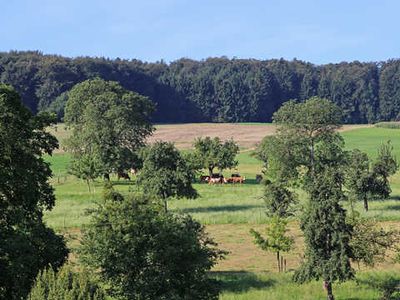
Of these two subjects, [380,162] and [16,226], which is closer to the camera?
[16,226]

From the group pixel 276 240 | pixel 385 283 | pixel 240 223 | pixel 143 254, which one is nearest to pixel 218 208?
pixel 240 223

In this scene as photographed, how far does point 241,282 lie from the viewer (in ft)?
98.1

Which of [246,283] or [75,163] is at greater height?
[75,163]

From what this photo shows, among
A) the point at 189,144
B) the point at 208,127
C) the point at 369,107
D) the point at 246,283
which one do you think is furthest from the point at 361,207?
the point at 369,107

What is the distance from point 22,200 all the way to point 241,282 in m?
11.4

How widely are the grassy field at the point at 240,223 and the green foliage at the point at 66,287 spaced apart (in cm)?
339

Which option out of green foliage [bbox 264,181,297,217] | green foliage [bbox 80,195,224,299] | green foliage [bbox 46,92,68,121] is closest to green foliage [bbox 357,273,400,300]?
green foliage [bbox 80,195,224,299]

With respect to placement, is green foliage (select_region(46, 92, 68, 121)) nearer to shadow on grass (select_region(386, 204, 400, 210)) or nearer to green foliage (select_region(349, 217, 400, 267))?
shadow on grass (select_region(386, 204, 400, 210))

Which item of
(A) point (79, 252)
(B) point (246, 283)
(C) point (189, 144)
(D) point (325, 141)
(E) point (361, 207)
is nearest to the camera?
(A) point (79, 252)

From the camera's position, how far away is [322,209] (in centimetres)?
2614

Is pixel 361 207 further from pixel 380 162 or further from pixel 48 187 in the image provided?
pixel 48 187

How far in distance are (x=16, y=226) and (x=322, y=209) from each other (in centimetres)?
1284

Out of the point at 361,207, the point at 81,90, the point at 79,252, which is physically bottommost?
the point at 361,207

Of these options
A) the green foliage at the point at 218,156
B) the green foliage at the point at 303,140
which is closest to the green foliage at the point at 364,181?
the green foliage at the point at 303,140
